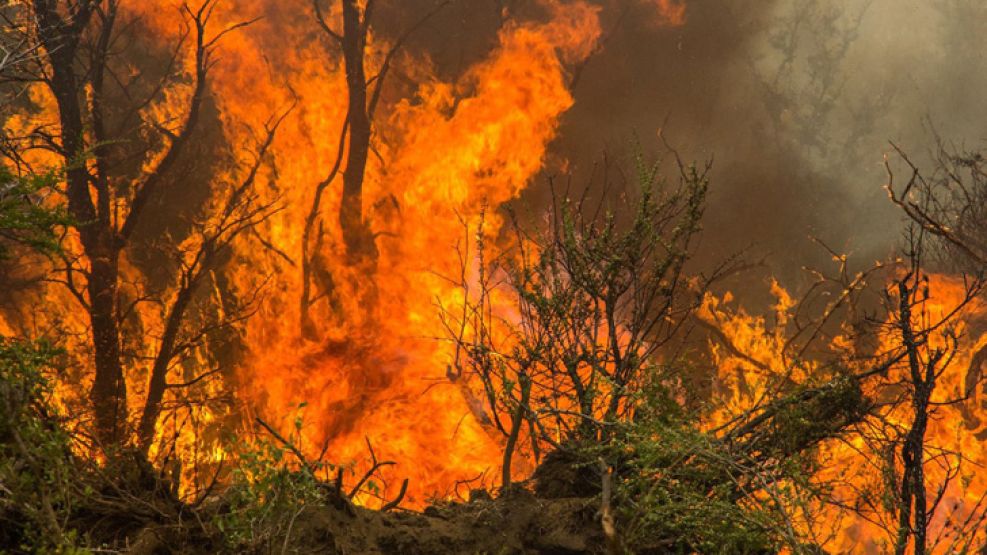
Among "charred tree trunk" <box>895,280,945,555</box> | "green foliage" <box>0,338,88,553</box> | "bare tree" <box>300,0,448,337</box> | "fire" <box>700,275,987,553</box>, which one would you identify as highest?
"bare tree" <box>300,0,448,337</box>

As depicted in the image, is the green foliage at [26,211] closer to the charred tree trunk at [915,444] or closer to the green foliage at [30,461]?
the green foliage at [30,461]

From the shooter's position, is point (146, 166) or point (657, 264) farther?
point (146, 166)

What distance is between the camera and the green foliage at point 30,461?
220cm

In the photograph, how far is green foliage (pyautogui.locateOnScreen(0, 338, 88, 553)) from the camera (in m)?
2.20

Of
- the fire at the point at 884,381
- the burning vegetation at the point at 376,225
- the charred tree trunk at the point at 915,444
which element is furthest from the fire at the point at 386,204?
the charred tree trunk at the point at 915,444

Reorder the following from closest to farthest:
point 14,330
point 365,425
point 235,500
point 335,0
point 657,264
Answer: point 235,500 < point 657,264 < point 14,330 < point 365,425 < point 335,0

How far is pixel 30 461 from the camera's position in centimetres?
217

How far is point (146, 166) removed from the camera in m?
13.3

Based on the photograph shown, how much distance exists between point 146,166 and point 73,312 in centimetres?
267

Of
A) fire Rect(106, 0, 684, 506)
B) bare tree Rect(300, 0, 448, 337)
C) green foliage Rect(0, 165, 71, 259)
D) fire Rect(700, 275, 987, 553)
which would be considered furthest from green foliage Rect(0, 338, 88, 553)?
bare tree Rect(300, 0, 448, 337)

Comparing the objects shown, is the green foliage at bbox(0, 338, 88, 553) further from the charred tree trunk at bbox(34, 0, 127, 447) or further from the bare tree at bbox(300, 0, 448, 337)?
the bare tree at bbox(300, 0, 448, 337)

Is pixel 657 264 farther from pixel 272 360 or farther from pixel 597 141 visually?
pixel 597 141

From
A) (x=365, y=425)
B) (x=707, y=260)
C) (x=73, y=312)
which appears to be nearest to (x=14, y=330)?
(x=73, y=312)

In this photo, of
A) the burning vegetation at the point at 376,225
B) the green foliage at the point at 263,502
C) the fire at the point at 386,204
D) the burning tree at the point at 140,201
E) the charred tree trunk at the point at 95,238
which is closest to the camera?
the green foliage at the point at 263,502
